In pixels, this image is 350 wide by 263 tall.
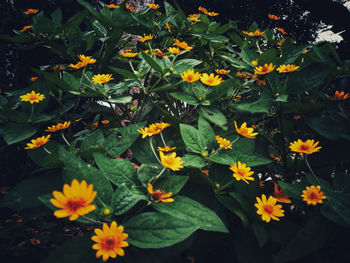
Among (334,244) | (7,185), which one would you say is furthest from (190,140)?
(7,185)

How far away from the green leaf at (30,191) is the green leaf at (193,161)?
41 cm

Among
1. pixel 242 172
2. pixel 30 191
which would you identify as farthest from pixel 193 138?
pixel 30 191

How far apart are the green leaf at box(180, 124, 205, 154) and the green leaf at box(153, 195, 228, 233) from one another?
21cm

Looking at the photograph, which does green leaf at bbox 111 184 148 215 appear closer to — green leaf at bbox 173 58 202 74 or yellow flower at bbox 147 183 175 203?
yellow flower at bbox 147 183 175 203

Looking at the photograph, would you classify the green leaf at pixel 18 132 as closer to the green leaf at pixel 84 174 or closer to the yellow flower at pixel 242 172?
the green leaf at pixel 84 174

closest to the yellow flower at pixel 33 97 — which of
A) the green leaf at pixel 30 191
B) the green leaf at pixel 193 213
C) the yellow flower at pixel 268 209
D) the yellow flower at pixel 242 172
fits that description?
the green leaf at pixel 30 191

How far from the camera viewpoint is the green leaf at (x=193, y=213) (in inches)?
25.8

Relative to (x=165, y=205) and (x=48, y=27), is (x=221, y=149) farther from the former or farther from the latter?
Answer: (x=48, y=27)

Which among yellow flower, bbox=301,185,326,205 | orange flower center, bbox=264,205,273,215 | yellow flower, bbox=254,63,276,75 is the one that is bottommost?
orange flower center, bbox=264,205,273,215

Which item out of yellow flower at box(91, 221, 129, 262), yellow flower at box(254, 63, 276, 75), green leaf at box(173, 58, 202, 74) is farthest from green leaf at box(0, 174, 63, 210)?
yellow flower at box(254, 63, 276, 75)

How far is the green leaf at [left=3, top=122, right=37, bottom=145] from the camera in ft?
3.06

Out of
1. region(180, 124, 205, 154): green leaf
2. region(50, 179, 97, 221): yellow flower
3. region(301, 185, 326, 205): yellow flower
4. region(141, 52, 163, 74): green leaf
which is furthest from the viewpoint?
region(141, 52, 163, 74): green leaf

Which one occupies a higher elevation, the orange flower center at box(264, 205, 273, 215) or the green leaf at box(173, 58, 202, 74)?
the green leaf at box(173, 58, 202, 74)

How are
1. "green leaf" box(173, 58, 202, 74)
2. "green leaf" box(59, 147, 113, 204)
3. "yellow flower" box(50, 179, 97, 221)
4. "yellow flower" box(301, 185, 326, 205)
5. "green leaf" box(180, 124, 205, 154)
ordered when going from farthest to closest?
"green leaf" box(173, 58, 202, 74) < "green leaf" box(180, 124, 205, 154) < "yellow flower" box(301, 185, 326, 205) < "green leaf" box(59, 147, 113, 204) < "yellow flower" box(50, 179, 97, 221)
